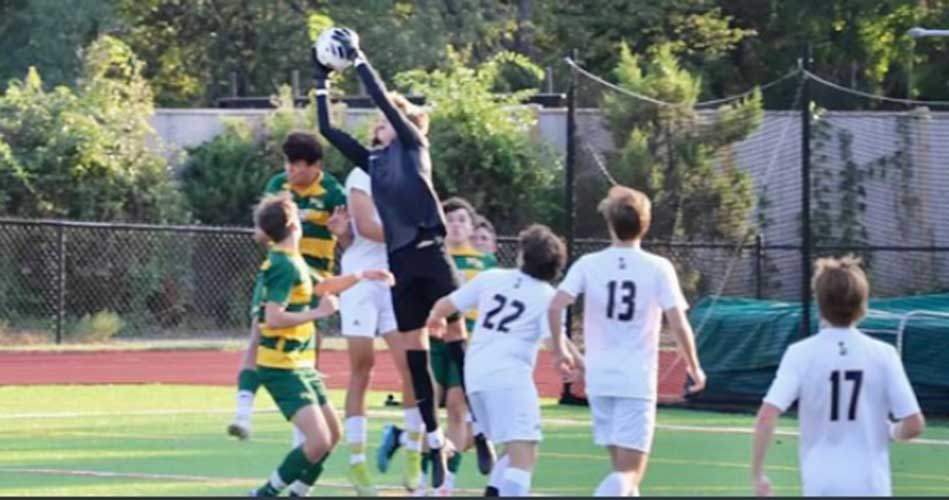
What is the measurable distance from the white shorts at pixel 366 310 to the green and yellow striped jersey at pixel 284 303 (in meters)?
1.21

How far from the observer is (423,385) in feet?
40.1

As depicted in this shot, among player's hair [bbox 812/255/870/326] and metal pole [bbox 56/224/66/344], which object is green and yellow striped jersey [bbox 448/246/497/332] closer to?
player's hair [bbox 812/255/870/326]

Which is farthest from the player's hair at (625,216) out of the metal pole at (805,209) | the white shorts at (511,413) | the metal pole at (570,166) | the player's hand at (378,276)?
the metal pole at (570,166)

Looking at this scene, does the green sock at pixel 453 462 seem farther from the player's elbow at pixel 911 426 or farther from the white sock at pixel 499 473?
the player's elbow at pixel 911 426

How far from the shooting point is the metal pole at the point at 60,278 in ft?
99.2

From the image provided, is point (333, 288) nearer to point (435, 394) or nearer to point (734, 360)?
point (435, 394)

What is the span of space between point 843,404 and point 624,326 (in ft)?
7.16

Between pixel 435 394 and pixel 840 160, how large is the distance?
10.4 m

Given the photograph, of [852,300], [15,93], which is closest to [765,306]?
[852,300]

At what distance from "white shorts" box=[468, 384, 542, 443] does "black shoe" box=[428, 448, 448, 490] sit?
109 cm

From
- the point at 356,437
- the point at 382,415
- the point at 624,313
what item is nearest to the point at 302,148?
the point at 356,437

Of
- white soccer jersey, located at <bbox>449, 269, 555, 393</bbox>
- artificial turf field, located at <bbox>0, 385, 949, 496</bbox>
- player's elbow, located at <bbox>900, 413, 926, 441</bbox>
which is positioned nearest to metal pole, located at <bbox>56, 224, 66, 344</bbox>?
artificial turf field, located at <bbox>0, 385, 949, 496</bbox>

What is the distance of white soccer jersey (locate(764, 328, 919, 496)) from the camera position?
822cm

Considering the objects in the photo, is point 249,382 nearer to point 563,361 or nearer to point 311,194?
point 311,194
